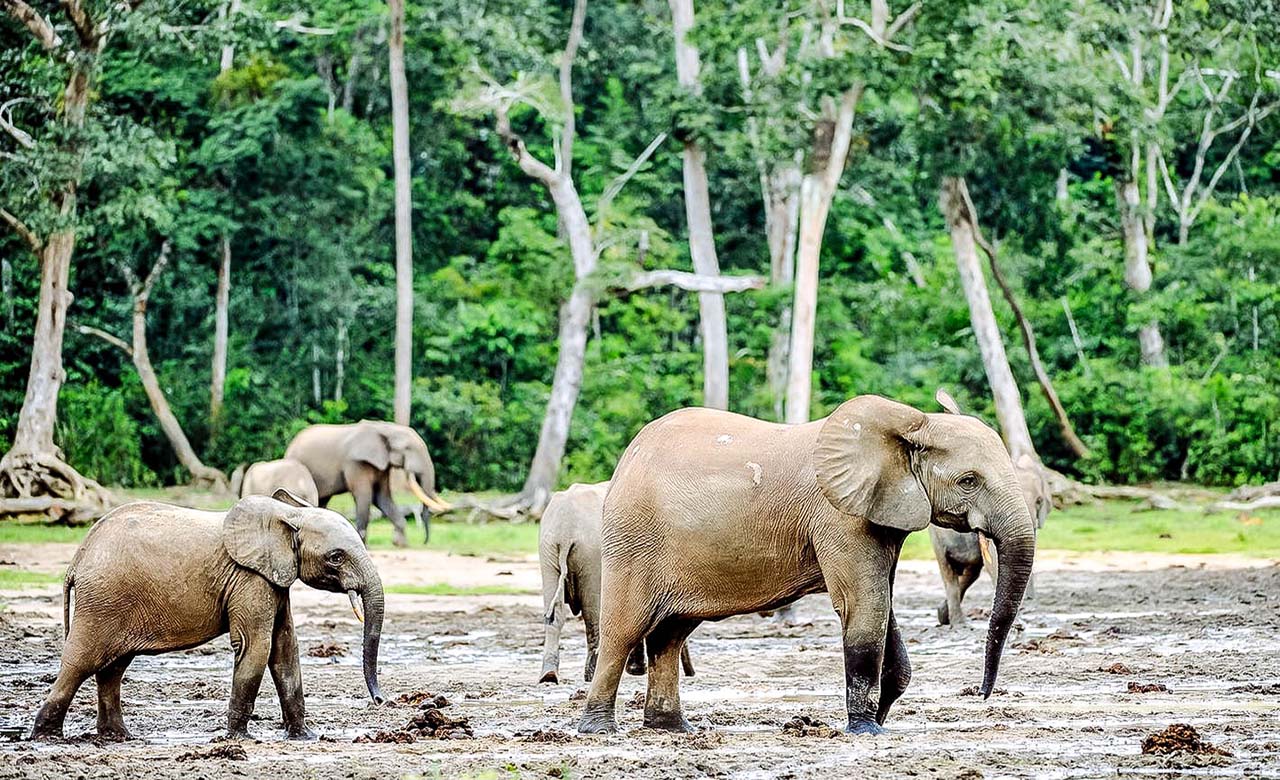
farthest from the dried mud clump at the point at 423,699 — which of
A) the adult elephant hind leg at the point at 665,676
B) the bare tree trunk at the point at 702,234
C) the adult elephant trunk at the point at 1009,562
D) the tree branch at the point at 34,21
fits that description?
the bare tree trunk at the point at 702,234

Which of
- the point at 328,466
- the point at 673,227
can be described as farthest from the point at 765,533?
the point at 673,227

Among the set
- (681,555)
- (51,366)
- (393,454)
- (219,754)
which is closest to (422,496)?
(393,454)

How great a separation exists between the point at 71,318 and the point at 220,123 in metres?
5.15

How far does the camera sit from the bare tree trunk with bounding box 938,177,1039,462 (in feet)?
110

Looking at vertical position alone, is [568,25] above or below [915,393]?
above

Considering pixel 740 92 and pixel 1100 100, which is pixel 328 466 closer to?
pixel 740 92

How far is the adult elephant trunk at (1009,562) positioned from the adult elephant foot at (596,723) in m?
1.99

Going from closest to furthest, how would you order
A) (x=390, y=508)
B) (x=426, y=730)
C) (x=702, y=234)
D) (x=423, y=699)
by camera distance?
(x=426, y=730)
(x=423, y=699)
(x=390, y=508)
(x=702, y=234)

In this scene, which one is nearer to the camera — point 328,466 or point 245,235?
point 328,466

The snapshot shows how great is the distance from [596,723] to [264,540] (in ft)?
6.55

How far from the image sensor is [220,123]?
38.1 meters

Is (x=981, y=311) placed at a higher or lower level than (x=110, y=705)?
higher

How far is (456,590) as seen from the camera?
19.7 m

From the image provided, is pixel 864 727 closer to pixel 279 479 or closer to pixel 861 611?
pixel 861 611
